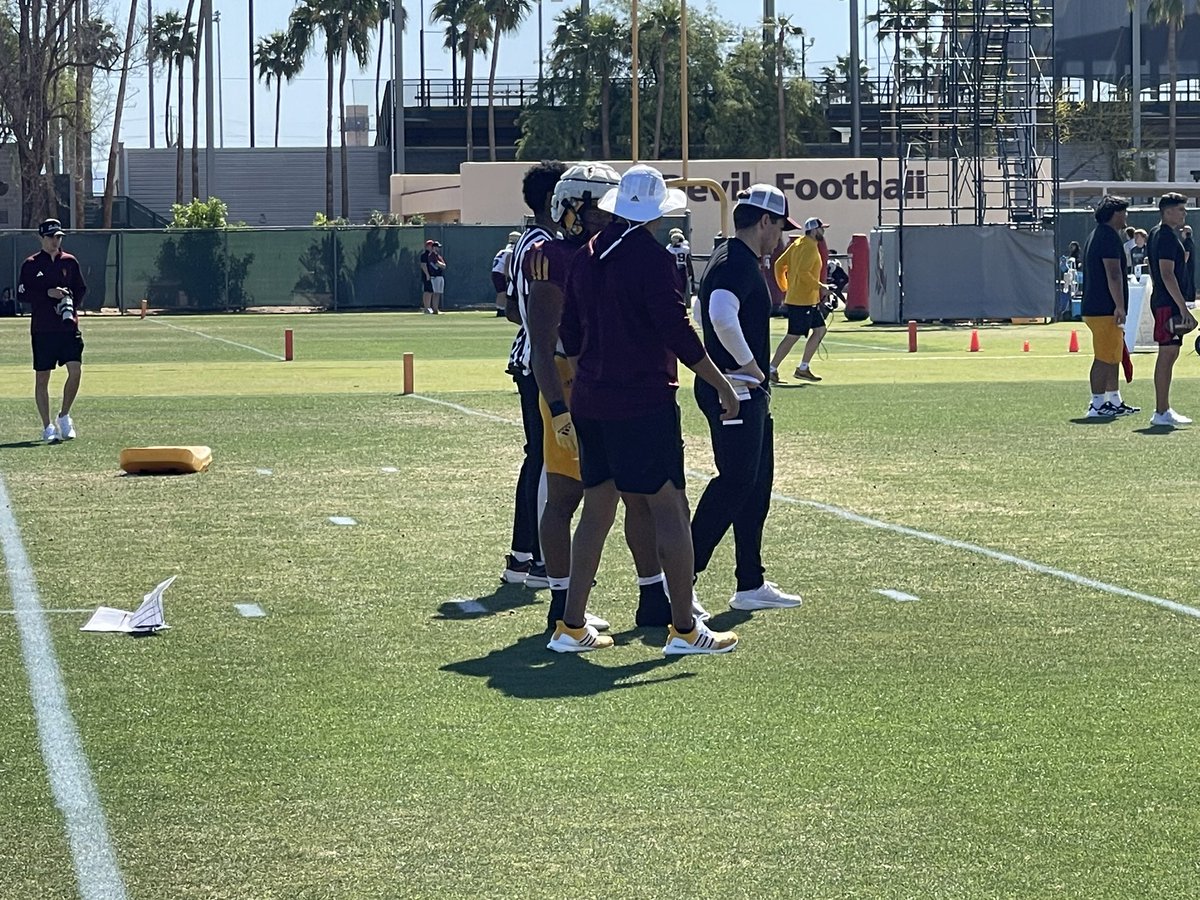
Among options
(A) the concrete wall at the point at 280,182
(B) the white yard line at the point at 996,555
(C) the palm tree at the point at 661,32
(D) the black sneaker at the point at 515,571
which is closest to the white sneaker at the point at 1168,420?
(B) the white yard line at the point at 996,555

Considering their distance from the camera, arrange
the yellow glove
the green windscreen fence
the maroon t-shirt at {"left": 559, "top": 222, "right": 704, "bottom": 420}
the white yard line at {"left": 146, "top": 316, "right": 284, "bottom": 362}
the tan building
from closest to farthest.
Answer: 1. the maroon t-shirt at {"left": 559, "top": 222, "right": 704, "bottom": 420}
2. the yellow glove
3. the white yard line at {"left": 146, "top": 316, "right": 284, "bottom": 362}
4. the green windscreen fence
5. the tan building

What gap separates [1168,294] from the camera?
17391mm

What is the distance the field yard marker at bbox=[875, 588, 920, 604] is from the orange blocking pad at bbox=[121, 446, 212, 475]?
7.08 meters

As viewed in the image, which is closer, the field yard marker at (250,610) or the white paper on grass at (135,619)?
the white paper on grass at (135,619)

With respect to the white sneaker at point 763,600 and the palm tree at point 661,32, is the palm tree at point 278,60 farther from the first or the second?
the white sneaker at point 763,600

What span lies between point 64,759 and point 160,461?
8.72 m

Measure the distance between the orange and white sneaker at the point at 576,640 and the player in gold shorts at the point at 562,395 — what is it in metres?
0.32

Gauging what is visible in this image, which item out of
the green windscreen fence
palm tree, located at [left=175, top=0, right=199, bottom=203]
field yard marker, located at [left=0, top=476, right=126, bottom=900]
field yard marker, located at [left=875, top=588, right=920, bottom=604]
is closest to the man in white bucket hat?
field yard marker, located at [left=875, top=588, right=920, bottom=604]

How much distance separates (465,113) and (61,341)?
81.4 meters

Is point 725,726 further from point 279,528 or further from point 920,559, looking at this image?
point 279,528

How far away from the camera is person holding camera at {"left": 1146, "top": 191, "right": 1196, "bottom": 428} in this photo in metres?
17.3

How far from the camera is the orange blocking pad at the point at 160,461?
15055mm

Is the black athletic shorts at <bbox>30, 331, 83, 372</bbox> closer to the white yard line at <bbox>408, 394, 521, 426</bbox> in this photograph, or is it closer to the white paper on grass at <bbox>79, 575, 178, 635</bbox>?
the white yard line at <bbox>408, 394, 521, 426</bbox>

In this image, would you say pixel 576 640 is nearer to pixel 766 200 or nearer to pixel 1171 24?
pixel 766 200
